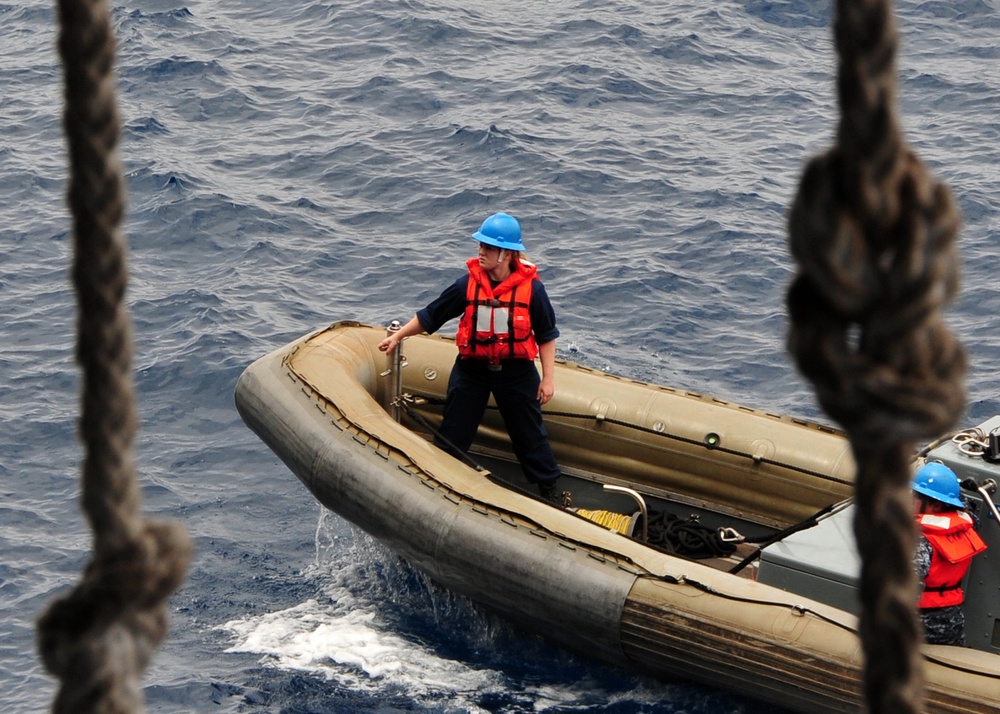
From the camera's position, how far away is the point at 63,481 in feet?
30.1

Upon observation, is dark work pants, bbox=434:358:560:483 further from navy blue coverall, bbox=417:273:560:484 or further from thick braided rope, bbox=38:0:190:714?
thick braided rope, bbox=38:0:190:714

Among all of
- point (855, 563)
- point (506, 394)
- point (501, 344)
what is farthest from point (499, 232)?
point (855, 563)

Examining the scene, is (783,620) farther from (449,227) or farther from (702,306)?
(449,227)

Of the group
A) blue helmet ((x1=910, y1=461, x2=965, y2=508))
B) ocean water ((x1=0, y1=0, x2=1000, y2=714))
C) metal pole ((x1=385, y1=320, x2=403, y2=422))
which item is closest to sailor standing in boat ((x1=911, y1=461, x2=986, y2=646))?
blue helmet ((x1=910, y1=461, x2=965, y2=508))

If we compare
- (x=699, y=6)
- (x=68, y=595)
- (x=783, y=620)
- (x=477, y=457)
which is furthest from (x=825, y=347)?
(x=699, y=6)

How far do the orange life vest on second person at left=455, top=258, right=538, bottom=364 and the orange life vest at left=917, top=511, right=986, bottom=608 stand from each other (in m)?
2.26

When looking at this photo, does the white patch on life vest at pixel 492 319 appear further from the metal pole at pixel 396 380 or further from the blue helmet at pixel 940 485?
the blue helmet at pixel 940 485

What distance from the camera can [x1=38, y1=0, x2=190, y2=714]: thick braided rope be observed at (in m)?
1.56

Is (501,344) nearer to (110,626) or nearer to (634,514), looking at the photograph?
(634,514)

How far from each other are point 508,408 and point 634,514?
0.87m

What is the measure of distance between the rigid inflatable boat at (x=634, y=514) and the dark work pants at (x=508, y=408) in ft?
0.81

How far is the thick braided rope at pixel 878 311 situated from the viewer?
131cm

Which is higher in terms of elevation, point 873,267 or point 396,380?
point 873,267

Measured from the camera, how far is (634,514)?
7328 millimetres
